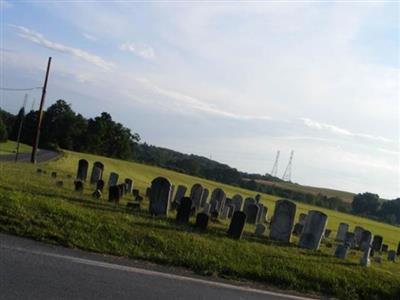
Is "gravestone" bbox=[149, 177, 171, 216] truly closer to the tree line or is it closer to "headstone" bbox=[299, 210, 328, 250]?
"headstone" bbox=[299, 210, 328, 250]

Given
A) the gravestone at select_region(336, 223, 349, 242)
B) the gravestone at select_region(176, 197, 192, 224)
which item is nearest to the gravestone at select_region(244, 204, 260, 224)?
the gravestone at select_region(336, 223, 349, 242)

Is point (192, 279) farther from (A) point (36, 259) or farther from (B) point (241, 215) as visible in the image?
(B) point (241, 215)

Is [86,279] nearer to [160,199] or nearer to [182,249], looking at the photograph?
[182,249]

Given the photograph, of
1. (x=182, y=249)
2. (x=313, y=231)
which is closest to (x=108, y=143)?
(x=313, y=231)

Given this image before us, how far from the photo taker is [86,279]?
720cm

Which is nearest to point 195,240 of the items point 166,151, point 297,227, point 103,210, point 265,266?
point 265,266

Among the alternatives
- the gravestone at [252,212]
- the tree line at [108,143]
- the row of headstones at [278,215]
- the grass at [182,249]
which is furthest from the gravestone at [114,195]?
the tree line at [108,143]

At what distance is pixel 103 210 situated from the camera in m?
13.5

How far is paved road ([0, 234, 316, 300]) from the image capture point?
6500 mm

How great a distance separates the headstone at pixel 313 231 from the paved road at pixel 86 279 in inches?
302

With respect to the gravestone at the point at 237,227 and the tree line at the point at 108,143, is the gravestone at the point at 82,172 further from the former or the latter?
the tree line at the point at 108,143

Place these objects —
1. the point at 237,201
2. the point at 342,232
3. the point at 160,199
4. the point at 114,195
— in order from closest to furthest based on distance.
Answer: the point at 160,199 → the point at 114,195 → the point at 237,201 → the point at 342,232

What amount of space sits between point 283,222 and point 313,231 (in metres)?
0.97

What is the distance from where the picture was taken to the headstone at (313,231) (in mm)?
16453
